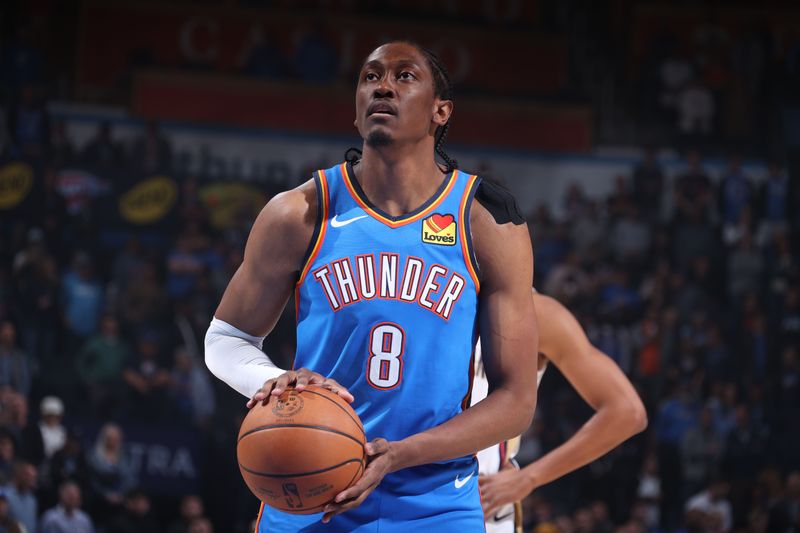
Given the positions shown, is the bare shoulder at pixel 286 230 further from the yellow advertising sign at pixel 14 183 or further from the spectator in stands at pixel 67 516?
the yellow advertising sign at pixel 14 183

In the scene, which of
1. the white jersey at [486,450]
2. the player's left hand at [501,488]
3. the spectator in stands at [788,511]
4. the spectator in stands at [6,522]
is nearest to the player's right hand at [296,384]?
the white jersey at [486,450]

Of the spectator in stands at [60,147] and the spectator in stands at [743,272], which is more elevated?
the spectator in stands at [60,147]

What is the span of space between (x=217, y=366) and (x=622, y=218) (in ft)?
34.4

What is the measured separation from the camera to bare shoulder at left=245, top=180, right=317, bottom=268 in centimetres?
296

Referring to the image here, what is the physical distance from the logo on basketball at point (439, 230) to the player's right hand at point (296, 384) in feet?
1.57

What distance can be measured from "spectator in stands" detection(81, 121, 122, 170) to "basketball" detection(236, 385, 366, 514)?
34.3 feet

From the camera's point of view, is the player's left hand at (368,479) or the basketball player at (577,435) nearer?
the player's left hand at (368,479)

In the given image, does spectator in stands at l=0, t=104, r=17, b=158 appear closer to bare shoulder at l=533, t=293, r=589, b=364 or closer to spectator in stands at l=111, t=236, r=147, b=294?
spectator in stands at l=111, t=236, r=147, b=294

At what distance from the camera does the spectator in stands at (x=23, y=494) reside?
824 centimetres

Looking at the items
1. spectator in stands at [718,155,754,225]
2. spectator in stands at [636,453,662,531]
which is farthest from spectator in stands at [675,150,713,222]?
spectator in stands at [636,453,662,531]

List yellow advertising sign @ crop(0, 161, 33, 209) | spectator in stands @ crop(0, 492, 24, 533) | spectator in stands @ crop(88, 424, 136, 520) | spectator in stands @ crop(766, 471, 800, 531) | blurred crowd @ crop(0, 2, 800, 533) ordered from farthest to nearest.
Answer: yellow advertising sign @ crop(0, 161, 33, 209)
spectator in stands @ crop(766, 471, 800, 531)
blurred crowd @ crop(0, 2, 800, 533)
spectator in stands @ crop(88, 424, 136, 520)
spectator in stands @ crop(0, 492, 24, 533)

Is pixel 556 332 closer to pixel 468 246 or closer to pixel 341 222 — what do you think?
pixel 468 246

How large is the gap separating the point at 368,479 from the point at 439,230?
2.32ft

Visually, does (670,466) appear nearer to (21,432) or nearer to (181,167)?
(21,432)
